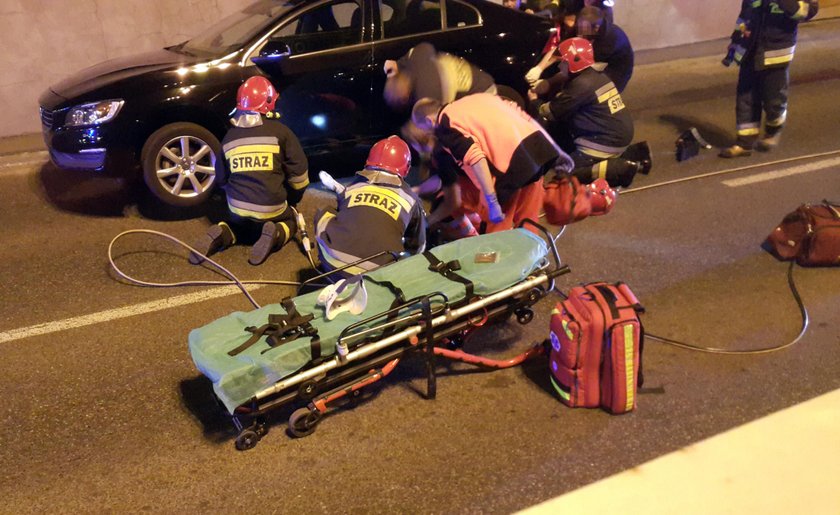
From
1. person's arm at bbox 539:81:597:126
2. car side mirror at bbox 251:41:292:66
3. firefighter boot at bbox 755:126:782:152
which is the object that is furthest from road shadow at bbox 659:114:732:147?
car side mirror at bbox 251:41:292:66

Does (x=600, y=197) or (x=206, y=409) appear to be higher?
(x=600, y=197)

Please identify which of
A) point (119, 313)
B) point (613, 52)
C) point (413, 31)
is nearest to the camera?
point (119, 313)

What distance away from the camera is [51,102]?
6.30 meters

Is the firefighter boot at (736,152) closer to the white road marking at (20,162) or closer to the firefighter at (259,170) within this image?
the firefighter at (259,170)

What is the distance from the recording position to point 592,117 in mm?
6312

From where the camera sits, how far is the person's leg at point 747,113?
7.81 m

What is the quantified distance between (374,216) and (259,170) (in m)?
1.46

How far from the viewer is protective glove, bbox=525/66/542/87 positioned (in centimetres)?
734

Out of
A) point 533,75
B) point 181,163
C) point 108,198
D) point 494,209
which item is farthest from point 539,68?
point 108,198

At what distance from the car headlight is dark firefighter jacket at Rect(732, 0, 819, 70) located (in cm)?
605

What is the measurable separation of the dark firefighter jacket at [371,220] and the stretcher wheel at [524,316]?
0.80 metres

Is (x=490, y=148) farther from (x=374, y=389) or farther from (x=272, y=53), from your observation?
(x=272, y=53)

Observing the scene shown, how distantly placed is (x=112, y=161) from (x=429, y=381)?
3688 mm

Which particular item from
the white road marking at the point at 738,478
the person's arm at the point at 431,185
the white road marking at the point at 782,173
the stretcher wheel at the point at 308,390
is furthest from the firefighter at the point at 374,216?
the white road marking at the point at 782,173
